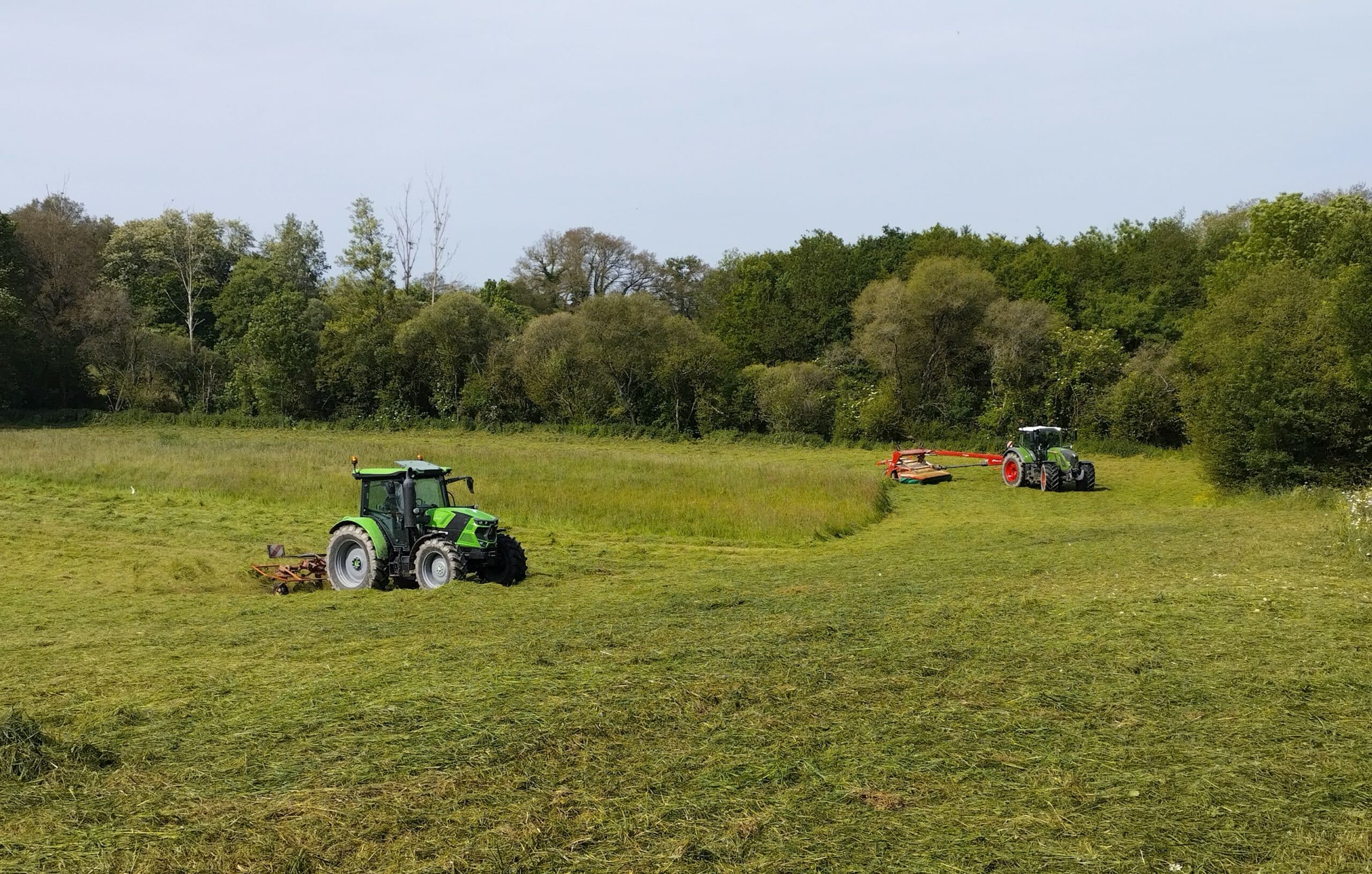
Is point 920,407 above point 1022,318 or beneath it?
beneath

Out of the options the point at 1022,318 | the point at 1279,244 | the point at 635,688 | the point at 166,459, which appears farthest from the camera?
the point at 1022,318

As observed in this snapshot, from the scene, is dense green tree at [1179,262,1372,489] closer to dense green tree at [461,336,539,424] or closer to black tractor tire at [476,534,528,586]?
black tractor tire at [476,534,528,586]

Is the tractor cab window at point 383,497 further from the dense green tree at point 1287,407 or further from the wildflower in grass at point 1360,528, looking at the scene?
the dense green tree at point 1287,407

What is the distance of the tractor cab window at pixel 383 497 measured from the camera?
12.4 m

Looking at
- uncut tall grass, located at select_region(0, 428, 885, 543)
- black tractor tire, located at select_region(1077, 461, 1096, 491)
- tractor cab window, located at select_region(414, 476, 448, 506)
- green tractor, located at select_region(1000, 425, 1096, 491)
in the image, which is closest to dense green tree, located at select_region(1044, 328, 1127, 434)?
uncut tall grass, located at select_region(0, 428, 885, 543)

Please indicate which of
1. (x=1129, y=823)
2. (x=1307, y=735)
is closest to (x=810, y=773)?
(x=1129, y=823)

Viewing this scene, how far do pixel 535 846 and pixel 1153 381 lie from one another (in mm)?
35999

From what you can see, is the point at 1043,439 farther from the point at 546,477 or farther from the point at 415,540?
the point at 415,540

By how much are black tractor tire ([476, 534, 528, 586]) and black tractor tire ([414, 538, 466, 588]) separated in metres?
0.49

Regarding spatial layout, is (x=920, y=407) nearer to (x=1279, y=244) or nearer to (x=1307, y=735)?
(x=1279, y=244)

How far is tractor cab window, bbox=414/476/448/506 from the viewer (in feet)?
40.8

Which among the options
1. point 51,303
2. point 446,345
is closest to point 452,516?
point 446,345

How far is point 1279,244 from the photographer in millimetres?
34969

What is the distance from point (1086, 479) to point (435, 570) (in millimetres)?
18055
